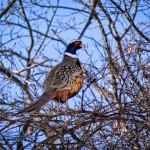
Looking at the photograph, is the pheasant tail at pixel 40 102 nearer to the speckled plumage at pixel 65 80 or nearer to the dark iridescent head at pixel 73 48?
the speckled plumage at pixel 65 80

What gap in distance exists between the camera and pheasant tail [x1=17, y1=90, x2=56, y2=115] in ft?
15.7

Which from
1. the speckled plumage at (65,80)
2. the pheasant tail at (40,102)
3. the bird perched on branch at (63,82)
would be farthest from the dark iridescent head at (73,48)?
the pheasant tail at (40,102)

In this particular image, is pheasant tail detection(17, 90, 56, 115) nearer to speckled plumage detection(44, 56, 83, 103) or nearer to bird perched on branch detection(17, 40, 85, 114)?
bird perched on branch detection(17, 40, 85, 114)

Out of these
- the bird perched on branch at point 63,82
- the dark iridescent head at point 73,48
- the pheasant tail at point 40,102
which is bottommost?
the pheasant tail at point 40,102

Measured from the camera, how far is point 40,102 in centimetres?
521

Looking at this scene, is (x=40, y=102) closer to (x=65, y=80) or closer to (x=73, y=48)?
(x=65, y=80)

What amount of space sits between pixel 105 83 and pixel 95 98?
1.48 ft

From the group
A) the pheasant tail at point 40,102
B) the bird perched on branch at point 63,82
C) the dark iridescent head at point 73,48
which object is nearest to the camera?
the pheasant tail at point 40,102

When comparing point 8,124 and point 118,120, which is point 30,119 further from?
point 118,120

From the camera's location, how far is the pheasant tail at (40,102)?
4775 millimetres

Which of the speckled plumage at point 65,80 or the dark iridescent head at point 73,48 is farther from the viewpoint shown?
the dark iridescent head at point 73,48

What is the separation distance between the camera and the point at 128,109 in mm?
4836

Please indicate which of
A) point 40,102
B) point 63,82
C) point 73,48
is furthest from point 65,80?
point 40,102

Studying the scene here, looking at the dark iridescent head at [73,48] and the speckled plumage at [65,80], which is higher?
the dark iridescent head at [73,48]
